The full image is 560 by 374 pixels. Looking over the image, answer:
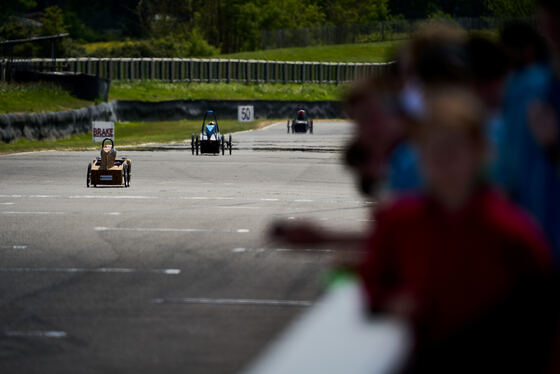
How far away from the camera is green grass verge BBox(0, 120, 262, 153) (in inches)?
1551

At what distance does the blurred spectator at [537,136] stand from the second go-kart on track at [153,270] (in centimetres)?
289

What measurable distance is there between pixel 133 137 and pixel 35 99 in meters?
4.62

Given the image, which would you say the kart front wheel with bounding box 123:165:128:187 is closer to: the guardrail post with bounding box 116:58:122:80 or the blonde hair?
the blonde hair

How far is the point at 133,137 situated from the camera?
52.1m

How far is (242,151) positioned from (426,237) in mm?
36164

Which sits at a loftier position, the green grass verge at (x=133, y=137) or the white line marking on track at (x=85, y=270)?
the white line marking on track at (x=85, y=270)

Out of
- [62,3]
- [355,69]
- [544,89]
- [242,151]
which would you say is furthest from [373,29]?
[544,89]

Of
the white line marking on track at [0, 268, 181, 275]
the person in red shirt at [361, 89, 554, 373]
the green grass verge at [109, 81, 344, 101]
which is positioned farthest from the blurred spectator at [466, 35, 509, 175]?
the green grass verge at [109, 81, 344, 101]

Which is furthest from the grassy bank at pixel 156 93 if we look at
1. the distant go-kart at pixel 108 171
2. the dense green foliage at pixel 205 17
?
the dense green foliage at pixel 205 17

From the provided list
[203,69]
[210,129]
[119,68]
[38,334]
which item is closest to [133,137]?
[210,129]

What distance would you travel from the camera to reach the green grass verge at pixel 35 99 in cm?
4688

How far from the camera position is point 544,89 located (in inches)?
187

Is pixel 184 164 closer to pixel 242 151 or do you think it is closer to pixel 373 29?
pixel 242 151

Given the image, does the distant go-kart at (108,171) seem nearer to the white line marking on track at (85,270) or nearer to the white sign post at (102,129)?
the white sign post at (102,129)
